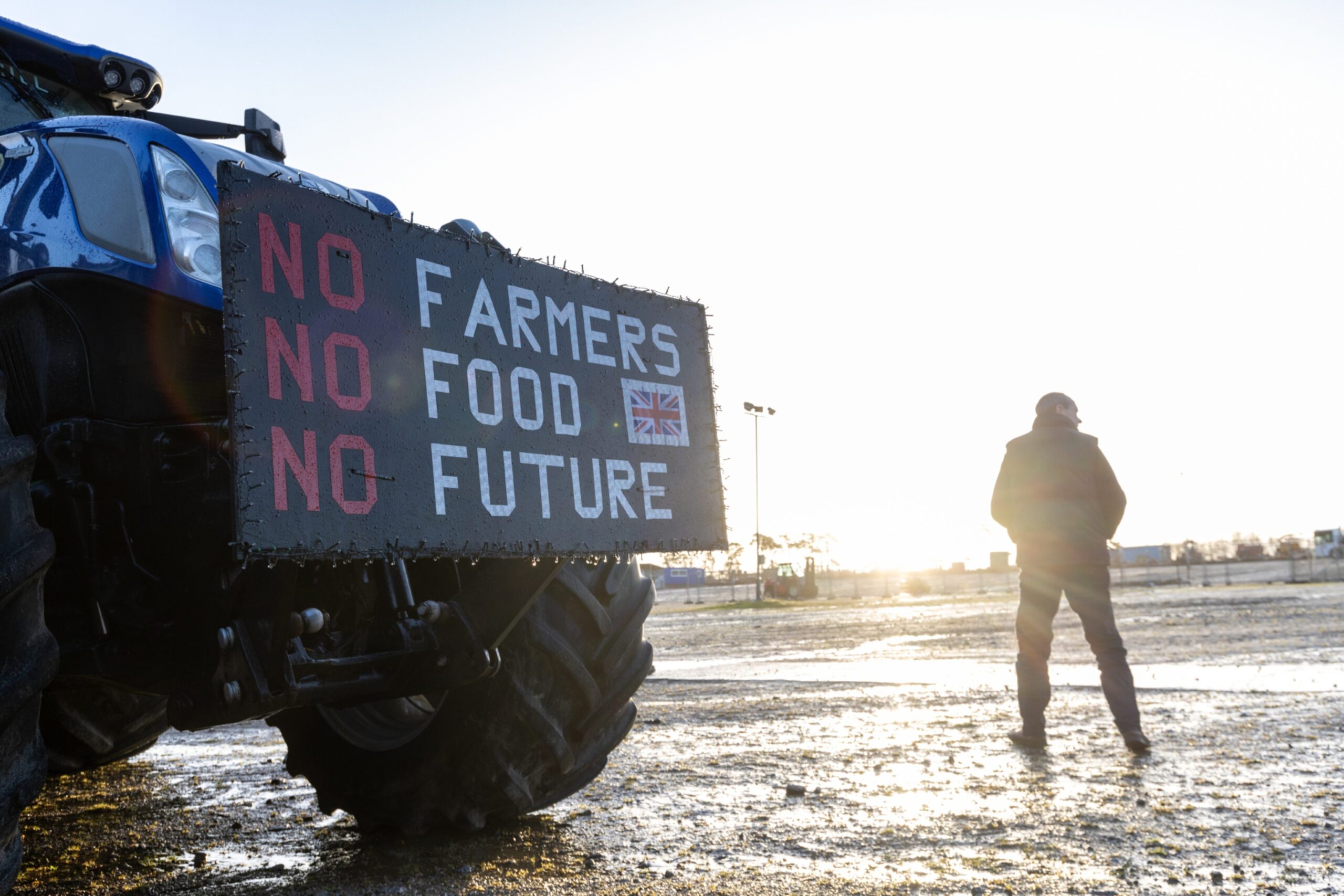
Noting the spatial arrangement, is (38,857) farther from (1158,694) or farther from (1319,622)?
(1319,622)

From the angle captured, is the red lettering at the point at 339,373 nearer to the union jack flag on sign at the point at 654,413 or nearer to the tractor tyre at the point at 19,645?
the tractor tyre at the point at 19,645

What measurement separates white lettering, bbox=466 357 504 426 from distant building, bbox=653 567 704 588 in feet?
284

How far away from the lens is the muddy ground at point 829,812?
3.07 metres

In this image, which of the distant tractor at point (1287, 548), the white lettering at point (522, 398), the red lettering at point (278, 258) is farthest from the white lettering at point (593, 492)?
the distant tractor at point (1287, 548)

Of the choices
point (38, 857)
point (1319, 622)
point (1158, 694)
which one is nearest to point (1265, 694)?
point (1158, 694)

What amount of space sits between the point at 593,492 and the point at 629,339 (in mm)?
477

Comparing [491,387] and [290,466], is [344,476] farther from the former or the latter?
[491,387]

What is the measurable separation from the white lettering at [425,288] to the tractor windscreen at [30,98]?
5.90 ft

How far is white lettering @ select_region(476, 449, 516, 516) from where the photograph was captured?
2.75 meters

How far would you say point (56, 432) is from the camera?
2510mm

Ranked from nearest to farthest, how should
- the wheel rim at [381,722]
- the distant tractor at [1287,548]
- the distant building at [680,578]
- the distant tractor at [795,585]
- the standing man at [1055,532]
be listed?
the wheel rim at [381,722] < the standing man at [1055,532] < the distant tractor at [795,585] < the distant tractor at [1287,548] < the distant building at [680,578]

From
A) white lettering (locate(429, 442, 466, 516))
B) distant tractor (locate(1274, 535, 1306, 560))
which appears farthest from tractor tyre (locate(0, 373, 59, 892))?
distant tractor (locate(1274, 535, 1306, 560))

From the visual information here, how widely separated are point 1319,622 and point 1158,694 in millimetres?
10163

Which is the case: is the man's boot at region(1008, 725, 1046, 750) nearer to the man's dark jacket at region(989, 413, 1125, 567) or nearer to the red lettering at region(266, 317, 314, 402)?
the man's dark jacket at region(989, 413, 1125, 567)
